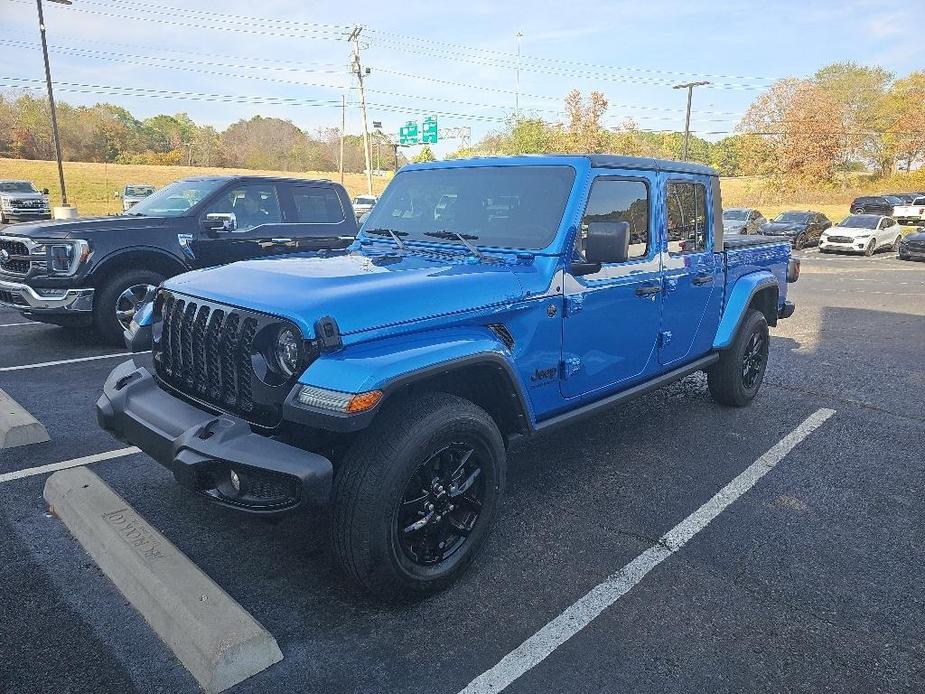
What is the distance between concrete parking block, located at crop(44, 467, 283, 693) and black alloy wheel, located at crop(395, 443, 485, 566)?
2.27 ft

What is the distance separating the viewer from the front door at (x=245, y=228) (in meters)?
7.62

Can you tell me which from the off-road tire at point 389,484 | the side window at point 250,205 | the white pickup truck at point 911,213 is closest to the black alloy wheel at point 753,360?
the off-road tire at point 389,484

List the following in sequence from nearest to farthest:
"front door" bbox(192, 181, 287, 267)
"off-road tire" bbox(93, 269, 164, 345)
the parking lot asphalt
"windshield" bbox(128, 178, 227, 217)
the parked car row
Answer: the parking lot asphalt → the parked car row → "off-road tire" bbox(93, 269, 164, 345) → "front door" bbox(192, 181, 287, 267) → "windshield" bbox(128, 178, 227, 217)

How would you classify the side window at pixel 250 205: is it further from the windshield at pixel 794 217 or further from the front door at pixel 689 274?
the windshield at pixel 794 217

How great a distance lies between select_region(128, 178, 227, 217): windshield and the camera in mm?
7730

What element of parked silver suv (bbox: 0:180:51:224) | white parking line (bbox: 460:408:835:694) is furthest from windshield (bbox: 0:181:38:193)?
white parking line (bbox: 460:408:835:694)

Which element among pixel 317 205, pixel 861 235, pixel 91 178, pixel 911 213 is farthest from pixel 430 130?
pixel 317 205

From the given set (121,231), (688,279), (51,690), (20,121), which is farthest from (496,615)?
(20,121)

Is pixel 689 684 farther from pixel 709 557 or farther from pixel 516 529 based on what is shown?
pixel 516 529

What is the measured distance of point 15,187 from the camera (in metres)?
29.3

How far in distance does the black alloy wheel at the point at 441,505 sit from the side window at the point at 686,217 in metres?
2.31

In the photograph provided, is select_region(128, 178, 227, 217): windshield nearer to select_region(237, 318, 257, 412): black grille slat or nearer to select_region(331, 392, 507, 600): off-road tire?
select_region(237, 318, 257, 412): black grille slat

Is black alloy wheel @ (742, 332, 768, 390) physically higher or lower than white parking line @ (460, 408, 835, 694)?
higher

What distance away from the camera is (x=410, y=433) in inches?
103
